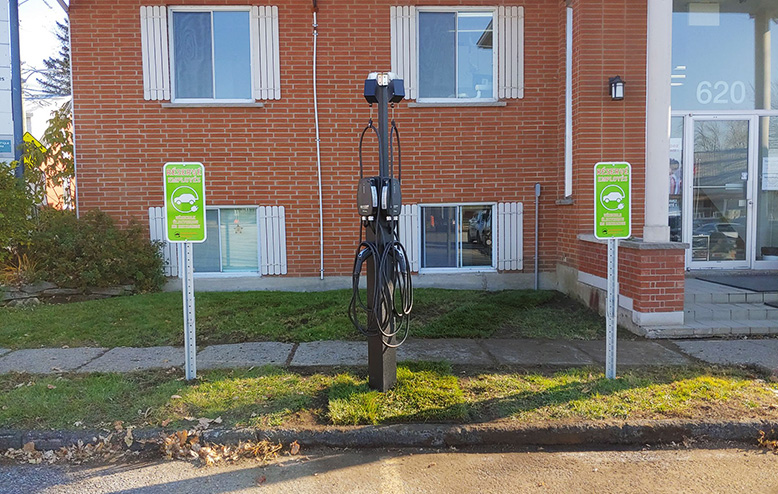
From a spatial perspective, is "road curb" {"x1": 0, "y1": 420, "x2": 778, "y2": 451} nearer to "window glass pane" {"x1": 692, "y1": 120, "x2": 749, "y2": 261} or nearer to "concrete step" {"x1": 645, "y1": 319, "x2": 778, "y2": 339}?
"concrete step" {"x1": 645, "y1": 319, "x2": 778, "y2": 339}

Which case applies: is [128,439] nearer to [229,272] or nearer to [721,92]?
[229,272]

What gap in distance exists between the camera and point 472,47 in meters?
8.94

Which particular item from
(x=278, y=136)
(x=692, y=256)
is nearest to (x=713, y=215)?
(x=692, y=256)

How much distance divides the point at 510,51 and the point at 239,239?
5275 millimetres

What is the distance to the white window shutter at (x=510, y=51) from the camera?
8742mm

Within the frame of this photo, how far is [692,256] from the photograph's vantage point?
874 cm

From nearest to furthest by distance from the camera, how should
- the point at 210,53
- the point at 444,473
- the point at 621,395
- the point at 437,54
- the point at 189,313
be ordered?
1. the point at 444,473
2. the point at 621,395
3. the point at 189,313
4. the point at 210,53
5. the point at 437,54

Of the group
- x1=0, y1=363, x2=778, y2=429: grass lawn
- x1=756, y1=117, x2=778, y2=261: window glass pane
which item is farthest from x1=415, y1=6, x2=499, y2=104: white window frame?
x1=0, y1=363, x2=778, y2=429: grass lawn

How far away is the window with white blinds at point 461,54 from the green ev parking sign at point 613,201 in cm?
437

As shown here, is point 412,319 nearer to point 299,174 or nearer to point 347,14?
point 299,174

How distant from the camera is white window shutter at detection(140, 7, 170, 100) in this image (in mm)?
8508

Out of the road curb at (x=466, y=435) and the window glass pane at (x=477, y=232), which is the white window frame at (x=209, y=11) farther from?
the road curb at (x=466, y=435)

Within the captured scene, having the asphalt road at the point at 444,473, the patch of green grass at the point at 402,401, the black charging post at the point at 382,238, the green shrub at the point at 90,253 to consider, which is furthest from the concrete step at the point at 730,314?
the green shrub at the point at 90,253

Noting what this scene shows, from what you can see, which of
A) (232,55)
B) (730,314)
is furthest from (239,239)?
(730,314)
